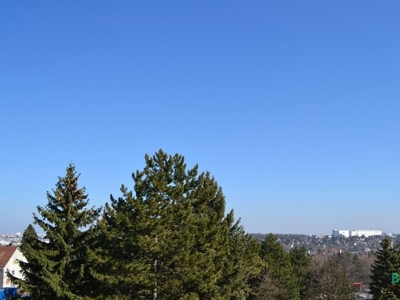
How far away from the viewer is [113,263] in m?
24.2

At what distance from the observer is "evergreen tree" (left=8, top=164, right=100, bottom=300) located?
24.0 meters

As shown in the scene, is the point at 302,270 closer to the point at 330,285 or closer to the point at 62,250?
the point at 330,285

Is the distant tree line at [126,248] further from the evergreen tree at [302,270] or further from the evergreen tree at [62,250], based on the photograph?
the evergreen tree at [302,270]

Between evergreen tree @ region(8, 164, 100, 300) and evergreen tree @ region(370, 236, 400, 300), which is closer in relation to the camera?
evergreen tree @ region(8, 164, 100, 300)

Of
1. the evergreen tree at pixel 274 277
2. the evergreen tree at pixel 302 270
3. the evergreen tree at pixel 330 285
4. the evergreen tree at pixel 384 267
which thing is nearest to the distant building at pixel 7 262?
the evergreen tree at pixel 274 277

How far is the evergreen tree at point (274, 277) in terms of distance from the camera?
5188 centimetres

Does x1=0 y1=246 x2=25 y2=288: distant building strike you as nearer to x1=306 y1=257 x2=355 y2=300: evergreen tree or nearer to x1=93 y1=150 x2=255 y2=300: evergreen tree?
x1=306 y1=257 x2=355 y2=300: evergreen tree

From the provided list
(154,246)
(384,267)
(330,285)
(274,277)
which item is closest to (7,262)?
(274,277)

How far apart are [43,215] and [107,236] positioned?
3228 mm

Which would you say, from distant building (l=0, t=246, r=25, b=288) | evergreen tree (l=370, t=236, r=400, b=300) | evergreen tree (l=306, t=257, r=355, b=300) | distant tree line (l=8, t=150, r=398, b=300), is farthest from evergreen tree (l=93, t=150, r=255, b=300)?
distant building (l=0, t=246, r=25, b=288)

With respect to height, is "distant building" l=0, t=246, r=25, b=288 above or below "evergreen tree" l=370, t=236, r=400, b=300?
below

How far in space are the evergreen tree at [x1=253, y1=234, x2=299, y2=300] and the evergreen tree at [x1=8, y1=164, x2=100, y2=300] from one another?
25453 mm

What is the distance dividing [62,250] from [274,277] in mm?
34002

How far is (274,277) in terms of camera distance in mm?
54281
